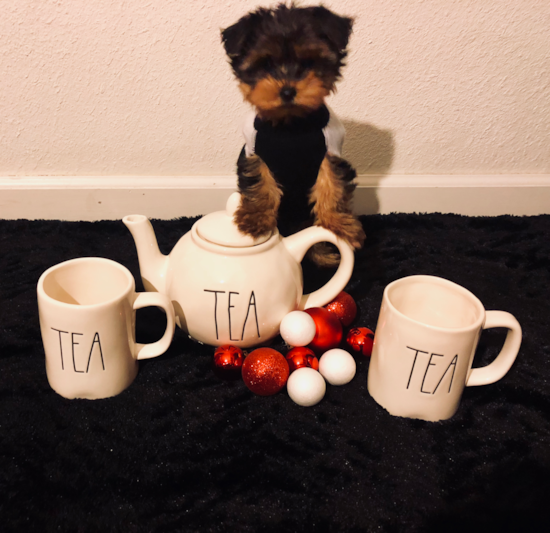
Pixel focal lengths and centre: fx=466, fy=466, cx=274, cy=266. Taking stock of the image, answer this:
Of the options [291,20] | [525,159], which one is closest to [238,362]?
[291,20]

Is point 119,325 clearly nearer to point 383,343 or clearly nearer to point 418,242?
point 383,343

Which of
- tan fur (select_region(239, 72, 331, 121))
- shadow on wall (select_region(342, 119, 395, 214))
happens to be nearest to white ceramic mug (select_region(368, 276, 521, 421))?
tan fur (select_region(239, 72, 331, 121))

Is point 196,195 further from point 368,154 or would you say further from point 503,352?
point 503,352

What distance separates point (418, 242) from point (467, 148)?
1.04ft

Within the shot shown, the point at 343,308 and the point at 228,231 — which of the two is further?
the point at 343,308

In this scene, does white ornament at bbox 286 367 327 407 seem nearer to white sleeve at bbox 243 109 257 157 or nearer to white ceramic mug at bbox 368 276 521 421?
white ceramic mug at bbox 368 276 521 421

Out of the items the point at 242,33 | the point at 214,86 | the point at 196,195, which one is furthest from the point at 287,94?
the point at 196,195

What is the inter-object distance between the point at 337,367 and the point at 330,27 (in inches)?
20.9

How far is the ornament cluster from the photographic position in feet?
Result: 2.37

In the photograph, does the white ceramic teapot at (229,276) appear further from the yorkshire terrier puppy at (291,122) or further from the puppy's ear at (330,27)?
the puppy's ear at (330,27)

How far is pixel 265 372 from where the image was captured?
2.36 ft

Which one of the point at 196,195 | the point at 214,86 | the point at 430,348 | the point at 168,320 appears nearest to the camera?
the point at 430,348

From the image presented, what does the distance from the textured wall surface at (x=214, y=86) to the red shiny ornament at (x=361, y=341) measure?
1.96 ft

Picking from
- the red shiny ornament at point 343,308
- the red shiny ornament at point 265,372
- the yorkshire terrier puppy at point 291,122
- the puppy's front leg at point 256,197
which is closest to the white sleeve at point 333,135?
the yorkshire terrier puppy at point 291,122
